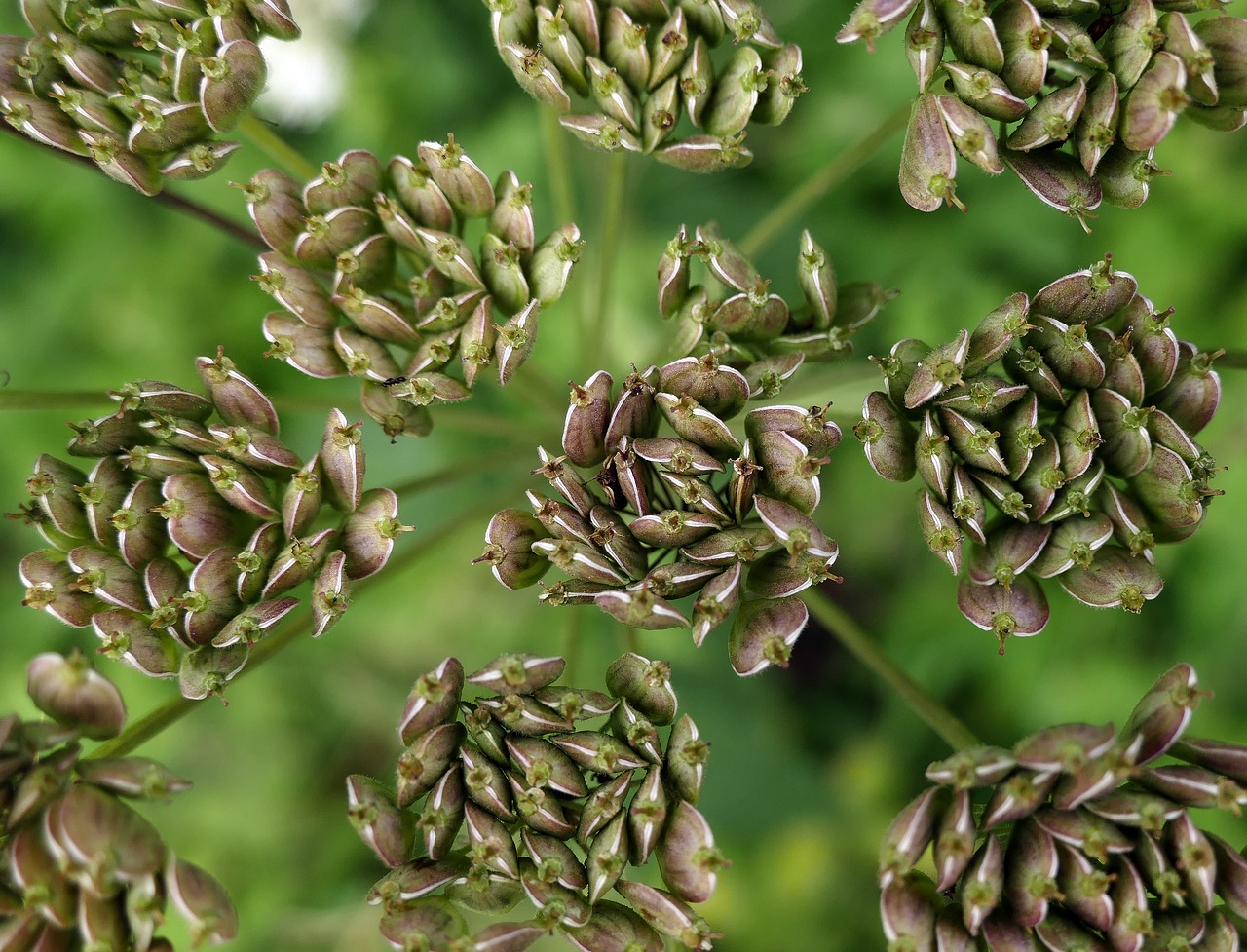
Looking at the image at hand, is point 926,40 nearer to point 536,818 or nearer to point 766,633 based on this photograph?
point 766,633

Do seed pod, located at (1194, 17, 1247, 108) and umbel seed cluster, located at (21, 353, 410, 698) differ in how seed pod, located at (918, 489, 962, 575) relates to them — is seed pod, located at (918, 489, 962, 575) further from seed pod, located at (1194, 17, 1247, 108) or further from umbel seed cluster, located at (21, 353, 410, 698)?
umbel seed cluster, located at (21, 353, 410, 698)

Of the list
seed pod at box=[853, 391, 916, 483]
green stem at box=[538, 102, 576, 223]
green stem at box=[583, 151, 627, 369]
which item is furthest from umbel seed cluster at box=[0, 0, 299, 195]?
seed pod at box=[853, 391, 916, 483]

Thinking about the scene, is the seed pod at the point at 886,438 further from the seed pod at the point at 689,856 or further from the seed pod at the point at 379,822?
the seed pod at the point at 379,822

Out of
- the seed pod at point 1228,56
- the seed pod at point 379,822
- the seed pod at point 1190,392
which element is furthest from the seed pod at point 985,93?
the seed pod at point 379,822

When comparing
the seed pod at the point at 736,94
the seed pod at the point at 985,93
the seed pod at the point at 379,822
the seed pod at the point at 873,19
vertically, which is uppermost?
the seed pod at the point at 873,19

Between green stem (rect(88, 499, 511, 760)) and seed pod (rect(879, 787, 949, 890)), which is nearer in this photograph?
seed pod (rect(879, 787, 949, 890))

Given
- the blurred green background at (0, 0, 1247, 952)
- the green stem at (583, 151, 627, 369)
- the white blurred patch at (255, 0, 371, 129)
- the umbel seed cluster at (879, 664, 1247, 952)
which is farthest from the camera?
the white blurred patch at (255, 0, 371, 129)

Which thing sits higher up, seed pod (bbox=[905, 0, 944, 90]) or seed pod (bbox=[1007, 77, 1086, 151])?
seed pod (bbox=[905, 0, 944, 90])
